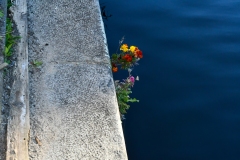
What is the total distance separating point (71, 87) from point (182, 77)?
1113mm

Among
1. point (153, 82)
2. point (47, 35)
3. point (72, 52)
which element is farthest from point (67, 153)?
point (153, 82)

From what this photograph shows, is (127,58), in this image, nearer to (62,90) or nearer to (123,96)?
(123,96)

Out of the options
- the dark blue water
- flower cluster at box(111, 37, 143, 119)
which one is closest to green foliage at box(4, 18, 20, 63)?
flower cluster at box(111, 37, 143, 119)

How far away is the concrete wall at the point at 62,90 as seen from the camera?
212 cm

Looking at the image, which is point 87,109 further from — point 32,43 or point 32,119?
point 32,43

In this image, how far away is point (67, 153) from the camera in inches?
82.3

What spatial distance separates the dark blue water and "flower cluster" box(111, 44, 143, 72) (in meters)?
0.19

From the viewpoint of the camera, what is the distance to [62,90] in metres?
2.46

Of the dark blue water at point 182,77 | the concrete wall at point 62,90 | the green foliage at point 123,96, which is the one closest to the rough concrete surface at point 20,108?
the concrete wall at point 62,90

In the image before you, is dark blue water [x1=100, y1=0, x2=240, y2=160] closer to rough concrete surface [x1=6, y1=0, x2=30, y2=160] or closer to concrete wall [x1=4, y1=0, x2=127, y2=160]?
concrete wall [x1=4, y1=0, x2=127, y2=160]

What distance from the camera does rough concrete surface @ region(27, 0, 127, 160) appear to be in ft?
7.01

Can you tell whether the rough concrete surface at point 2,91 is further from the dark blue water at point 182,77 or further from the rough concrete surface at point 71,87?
the dark blue water at point 182,77

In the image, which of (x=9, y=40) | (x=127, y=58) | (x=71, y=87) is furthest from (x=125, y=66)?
(x=9, y=40)

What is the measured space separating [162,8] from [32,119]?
2301 mm
